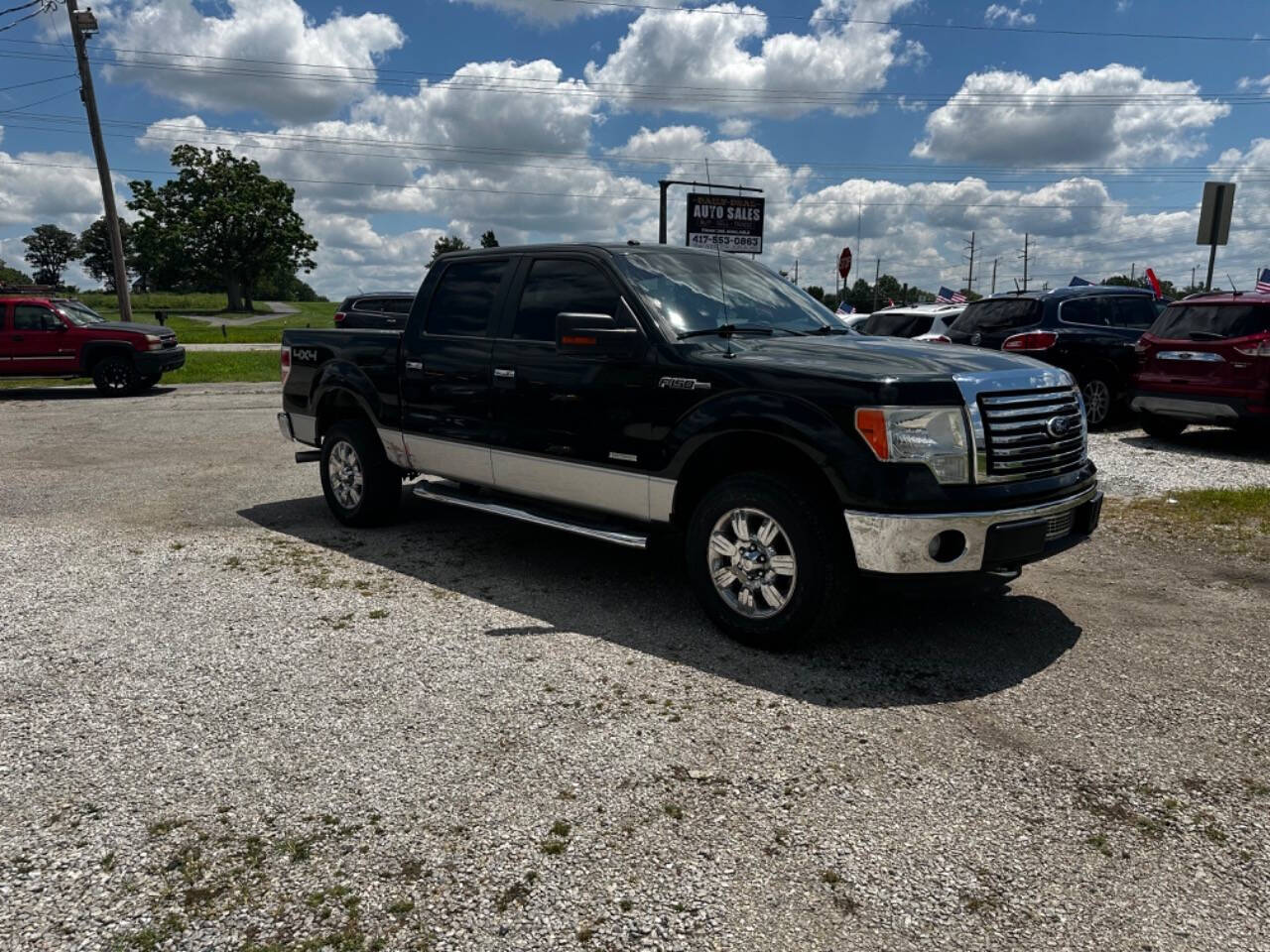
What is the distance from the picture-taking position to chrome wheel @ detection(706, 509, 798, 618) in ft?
14.1

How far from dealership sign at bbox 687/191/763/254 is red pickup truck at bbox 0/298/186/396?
13.3 metres

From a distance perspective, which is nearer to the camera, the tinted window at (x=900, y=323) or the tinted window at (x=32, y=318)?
the tinted window at (x=900, y=323)

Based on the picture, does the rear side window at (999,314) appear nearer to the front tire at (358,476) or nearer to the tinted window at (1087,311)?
the tinted window at (1087,311)

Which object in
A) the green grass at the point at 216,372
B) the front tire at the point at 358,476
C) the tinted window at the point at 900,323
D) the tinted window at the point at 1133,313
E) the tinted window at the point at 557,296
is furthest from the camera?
the green grass at the point at 216,372

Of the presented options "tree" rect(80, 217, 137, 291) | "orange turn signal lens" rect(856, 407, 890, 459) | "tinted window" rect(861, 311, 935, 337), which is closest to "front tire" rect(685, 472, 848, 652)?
"orange turn signal lens" rect(856, 407, 890, 459)

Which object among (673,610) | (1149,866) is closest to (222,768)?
(673,610)

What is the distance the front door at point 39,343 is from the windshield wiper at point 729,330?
1616 cm

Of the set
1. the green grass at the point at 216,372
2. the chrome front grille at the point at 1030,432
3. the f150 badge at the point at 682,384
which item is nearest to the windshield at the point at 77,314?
the green grass at the point at 216,372

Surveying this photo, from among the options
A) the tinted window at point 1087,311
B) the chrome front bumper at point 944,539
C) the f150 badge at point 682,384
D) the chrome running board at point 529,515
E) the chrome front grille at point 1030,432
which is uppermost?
the tinted window at point 1087,311

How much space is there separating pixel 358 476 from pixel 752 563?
3535 mm

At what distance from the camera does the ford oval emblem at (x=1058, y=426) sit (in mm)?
4340

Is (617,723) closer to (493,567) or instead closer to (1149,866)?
(1149,866)

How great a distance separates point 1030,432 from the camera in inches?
167

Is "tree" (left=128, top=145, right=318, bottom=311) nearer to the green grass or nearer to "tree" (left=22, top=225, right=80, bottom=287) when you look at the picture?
the green grass
